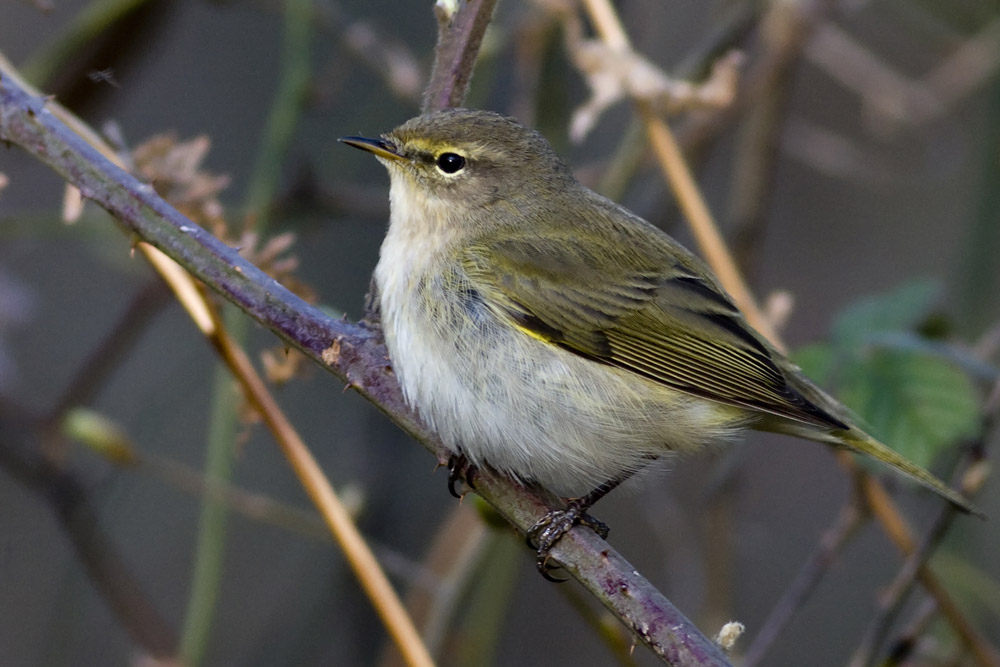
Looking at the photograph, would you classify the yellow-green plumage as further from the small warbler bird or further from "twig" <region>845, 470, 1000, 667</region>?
"twig" <region>845, 470, 1000, 667</region>

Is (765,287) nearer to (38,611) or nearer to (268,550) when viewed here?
(268,550)

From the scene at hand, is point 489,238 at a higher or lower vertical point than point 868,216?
lower

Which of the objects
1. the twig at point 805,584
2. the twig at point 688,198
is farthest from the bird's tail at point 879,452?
the twig at point 688,198

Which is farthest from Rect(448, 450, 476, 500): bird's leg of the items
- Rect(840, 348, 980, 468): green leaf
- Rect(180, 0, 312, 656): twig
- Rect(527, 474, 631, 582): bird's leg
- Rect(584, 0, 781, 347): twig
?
Rect(840, 348, 980, 468): green leaf

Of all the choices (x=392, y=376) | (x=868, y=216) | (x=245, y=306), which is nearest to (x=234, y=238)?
(x=392, y=376)

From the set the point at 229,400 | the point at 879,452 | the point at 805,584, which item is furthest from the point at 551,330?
the point at 229,400

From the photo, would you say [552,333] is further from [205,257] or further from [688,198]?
[205,257]

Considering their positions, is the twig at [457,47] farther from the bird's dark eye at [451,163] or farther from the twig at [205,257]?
the twig at [205,257]
